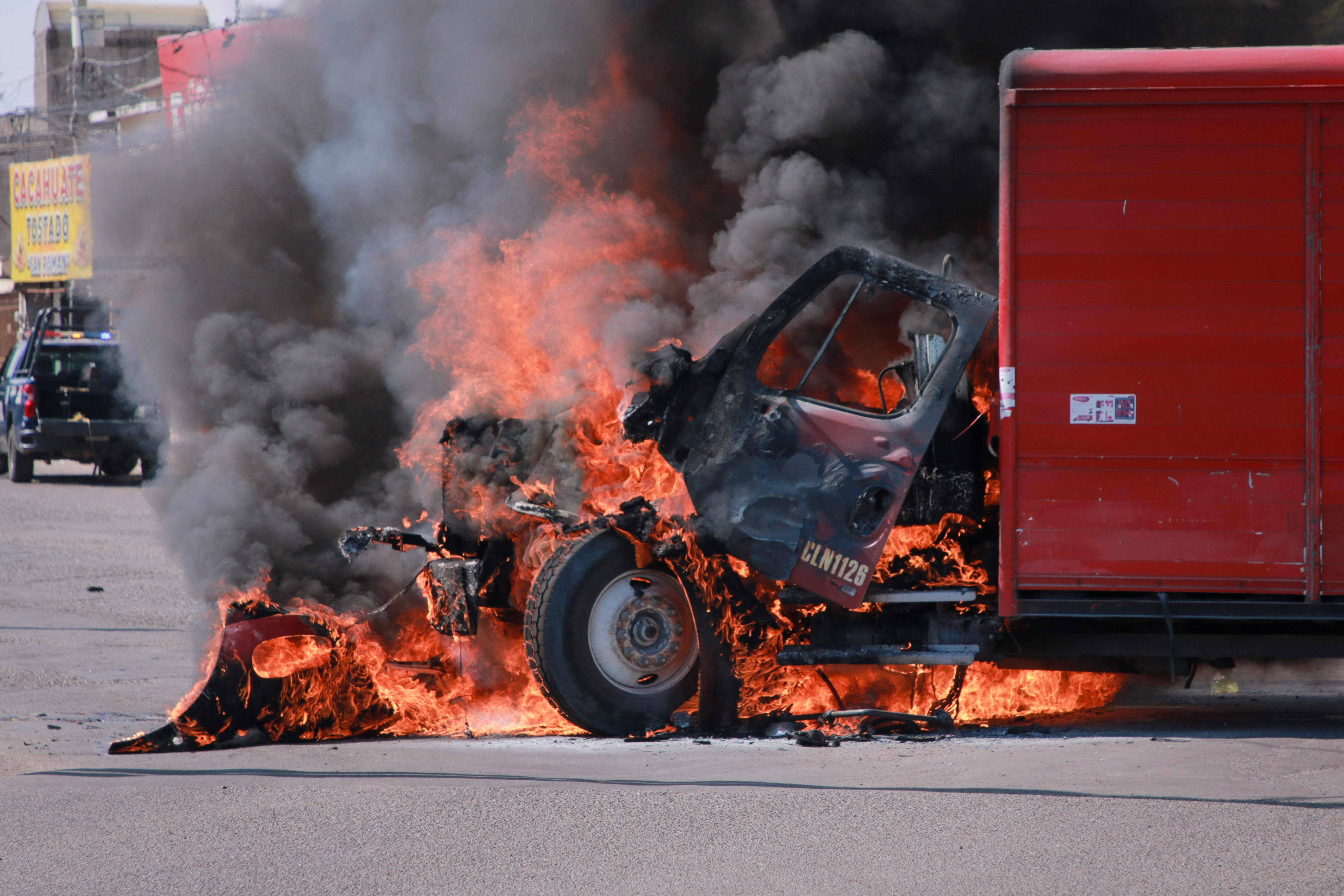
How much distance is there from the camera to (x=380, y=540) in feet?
24.0

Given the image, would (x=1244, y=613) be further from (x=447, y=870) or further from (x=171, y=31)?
(x=171, y=31)

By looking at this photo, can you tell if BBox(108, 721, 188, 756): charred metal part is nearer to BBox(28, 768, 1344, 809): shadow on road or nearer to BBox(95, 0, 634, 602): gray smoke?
BBox(28, 768, 1344, 809): shadow on road

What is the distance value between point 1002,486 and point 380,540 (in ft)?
10.7

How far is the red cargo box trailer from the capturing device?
5992 millimetres

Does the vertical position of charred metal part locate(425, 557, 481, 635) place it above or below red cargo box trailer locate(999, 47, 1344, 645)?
below

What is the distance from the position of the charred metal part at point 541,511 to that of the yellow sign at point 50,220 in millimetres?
28833

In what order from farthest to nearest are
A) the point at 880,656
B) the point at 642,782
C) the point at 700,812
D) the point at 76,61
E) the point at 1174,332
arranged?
the point at 76,61 < the point at 880,656 < the point at 1174,332 < the point at 642,782 < the point at 700,812

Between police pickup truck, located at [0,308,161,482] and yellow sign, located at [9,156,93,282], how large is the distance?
45.4 ft

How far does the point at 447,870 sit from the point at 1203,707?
14.7 feet

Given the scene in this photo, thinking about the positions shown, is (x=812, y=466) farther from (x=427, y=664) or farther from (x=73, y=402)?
(x=73, y=402)

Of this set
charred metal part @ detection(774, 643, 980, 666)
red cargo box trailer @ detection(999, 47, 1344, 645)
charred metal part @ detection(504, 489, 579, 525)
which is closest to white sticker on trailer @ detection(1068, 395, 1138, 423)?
red cargo box trailer @ detection(999, 47, 1344, 645)

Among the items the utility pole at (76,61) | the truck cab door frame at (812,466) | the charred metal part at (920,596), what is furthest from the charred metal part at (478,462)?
the utility pole at (76,61)

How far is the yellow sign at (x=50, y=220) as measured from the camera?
33562mm

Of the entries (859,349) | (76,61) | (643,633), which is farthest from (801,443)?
(76,61)
